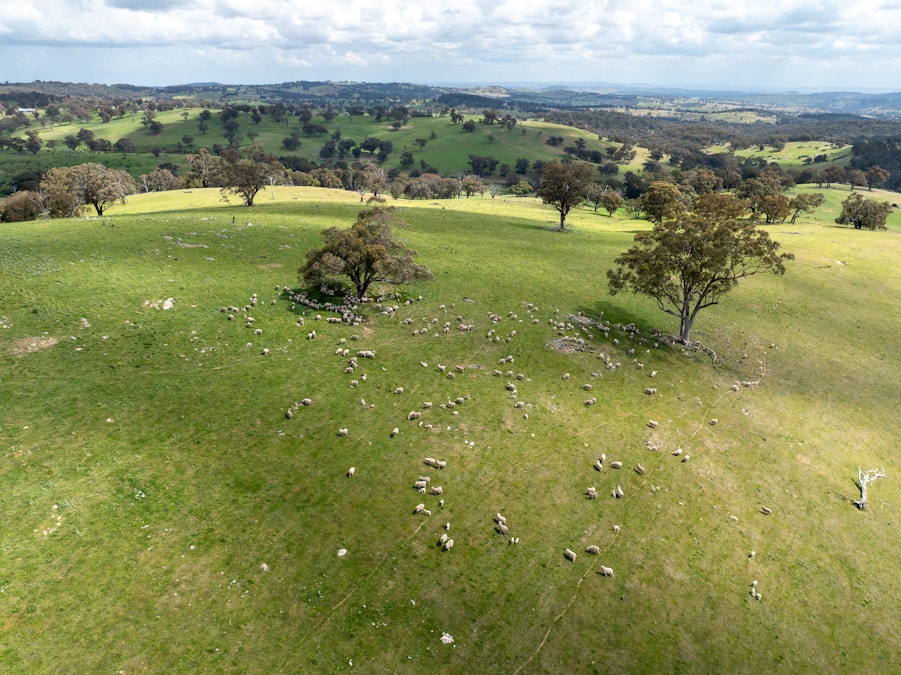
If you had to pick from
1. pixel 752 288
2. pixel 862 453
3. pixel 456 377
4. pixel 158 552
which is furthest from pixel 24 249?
pixel 752 288

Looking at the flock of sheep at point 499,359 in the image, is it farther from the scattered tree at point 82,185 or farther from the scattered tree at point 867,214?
the scattered tree at point 867,214

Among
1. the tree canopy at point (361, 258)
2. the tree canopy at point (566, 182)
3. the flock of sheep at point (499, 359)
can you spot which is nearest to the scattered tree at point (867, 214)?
the tree canopy at point (566, 182)

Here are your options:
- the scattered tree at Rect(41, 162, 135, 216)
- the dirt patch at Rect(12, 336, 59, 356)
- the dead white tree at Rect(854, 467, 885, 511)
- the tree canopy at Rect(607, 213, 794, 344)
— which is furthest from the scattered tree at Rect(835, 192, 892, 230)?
the scattered tree at Rect(41, 162, 135, 216)

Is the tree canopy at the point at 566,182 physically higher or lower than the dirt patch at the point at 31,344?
higher

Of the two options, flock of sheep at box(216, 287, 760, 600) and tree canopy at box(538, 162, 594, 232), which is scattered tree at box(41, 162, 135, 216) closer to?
flock of sheep at box(216, 287, 760, 600)

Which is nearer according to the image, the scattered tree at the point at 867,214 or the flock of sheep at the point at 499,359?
the flock of sheep at the point at 499,359

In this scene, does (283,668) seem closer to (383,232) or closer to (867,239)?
(383,232)

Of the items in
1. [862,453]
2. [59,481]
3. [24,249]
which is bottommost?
[862,453]
